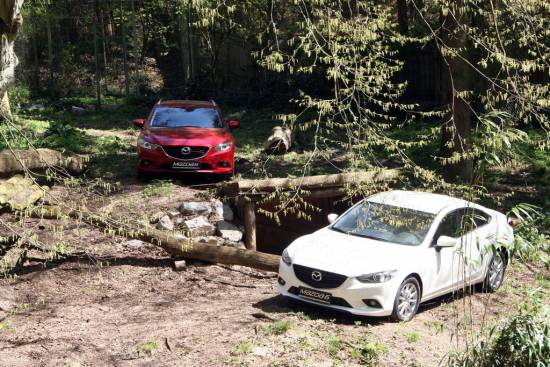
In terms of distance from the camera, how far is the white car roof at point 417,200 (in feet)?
35.5

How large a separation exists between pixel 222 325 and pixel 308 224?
6073mm

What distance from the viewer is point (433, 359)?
28.4 feet

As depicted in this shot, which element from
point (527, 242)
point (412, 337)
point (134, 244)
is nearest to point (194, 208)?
point (134, 244)

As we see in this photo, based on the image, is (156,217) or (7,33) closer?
(7,33)

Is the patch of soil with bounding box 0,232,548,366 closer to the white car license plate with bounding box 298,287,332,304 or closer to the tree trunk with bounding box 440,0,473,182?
the white car license plate with bounding box 298,287,332,304

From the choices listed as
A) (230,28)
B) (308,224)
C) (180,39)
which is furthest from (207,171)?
(180,39)

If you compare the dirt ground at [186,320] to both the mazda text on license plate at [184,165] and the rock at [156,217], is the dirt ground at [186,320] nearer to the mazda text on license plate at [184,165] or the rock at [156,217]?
the rock at [156,217]

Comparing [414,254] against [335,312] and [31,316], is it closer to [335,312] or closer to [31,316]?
[335,312]

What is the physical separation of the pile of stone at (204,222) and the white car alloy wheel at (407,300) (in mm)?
3979

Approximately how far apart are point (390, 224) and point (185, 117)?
25.3 ft

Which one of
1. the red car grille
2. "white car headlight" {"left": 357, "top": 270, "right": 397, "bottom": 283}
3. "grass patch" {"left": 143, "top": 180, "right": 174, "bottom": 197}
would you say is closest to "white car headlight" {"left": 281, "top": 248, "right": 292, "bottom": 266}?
"white car headlight" {"left": 357, "top": 270, "right": 397, "bottom": 283}

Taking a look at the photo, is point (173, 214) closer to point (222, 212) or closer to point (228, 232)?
point (222, 212)

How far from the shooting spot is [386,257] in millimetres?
9852

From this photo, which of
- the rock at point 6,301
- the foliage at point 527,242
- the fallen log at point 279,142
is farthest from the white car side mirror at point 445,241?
the fallen log at point 279,142
